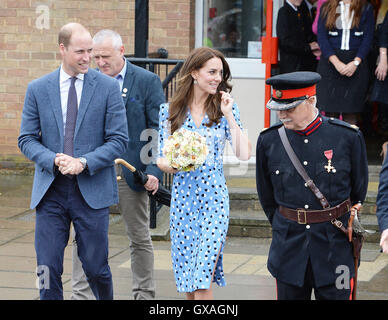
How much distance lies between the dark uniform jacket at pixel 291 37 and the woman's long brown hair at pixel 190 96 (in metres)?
4.32

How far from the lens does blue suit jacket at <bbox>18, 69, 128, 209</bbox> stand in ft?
18.1

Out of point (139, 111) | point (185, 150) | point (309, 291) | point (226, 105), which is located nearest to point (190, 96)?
point (226, 105)

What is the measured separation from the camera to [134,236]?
21.2 ft

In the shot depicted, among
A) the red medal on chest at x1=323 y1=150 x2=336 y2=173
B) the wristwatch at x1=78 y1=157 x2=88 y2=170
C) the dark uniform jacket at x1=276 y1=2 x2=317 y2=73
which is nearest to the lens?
the red medal on chest at x1=323 y1=150 x2=336 y2=173

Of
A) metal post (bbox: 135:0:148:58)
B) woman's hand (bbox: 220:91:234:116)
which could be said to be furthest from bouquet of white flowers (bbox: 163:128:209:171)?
metal post (bbox: 135:0:148:58)

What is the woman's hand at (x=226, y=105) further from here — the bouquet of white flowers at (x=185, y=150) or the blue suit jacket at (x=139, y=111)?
the blue suit jacket at (x=139, y=111)

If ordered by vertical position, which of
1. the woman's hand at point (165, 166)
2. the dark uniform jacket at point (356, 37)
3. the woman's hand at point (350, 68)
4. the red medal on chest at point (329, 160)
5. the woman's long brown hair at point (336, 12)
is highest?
the woman's long brown hair at point (336, 12)

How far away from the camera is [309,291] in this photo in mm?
4914

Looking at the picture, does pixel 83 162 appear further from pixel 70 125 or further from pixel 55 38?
pixel 55 38

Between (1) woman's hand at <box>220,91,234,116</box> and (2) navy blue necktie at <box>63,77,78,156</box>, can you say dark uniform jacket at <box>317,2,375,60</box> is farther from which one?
(2) navy blue necktie at <box>63,77,78,156</box>

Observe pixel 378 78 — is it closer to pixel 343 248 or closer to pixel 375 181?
pixel 375 181

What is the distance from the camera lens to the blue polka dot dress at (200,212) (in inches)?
219

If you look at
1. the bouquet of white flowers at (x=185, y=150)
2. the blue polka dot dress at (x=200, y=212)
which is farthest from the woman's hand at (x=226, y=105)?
the bouquet of white flowers at (x=185, y=150)

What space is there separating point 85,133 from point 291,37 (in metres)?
4.93
